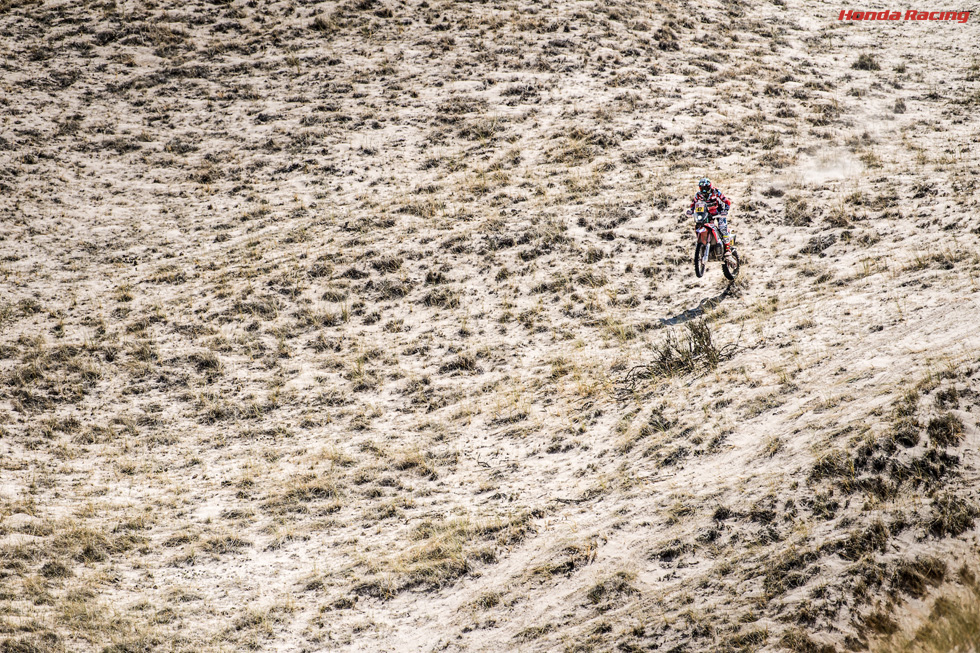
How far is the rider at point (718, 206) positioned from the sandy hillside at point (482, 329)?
2.97 feet

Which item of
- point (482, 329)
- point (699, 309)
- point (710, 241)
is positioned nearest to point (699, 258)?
point (710, 241)

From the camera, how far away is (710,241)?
50.9 feet

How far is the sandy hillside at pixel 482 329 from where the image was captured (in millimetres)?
8430

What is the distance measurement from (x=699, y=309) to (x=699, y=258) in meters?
1.44

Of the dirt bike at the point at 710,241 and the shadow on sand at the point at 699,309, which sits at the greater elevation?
the dirt bike at the point at 710,241

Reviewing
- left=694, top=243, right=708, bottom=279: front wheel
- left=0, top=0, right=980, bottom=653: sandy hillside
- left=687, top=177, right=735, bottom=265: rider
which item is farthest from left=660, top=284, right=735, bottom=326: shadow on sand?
left=694, top=243, right=708, bottom=279: front wheel

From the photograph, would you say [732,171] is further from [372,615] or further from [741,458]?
[372,615]

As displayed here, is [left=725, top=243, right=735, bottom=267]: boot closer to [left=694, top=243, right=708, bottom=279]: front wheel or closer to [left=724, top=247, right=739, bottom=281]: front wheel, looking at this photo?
[left=724, top=247, right=739, bottom=281]: front wheel

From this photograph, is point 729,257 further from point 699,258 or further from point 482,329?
point 482,329

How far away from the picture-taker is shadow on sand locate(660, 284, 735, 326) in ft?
48.3

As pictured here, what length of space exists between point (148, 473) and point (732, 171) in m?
16.0

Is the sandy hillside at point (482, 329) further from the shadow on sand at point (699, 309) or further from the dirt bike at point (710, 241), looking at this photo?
the dirt bike at point (710, 241)

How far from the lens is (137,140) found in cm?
2403

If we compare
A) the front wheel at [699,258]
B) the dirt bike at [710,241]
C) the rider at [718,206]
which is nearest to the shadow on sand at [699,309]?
the dirt bike at [710,241]
